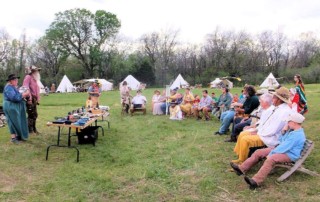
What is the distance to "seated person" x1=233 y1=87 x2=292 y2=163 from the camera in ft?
15.8

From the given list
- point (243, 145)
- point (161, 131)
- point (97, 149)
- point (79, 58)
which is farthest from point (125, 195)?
point (79, 58)

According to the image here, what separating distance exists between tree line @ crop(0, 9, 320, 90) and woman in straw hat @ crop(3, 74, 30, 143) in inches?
1541

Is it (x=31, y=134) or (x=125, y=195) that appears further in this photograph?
(x=31, y=134)

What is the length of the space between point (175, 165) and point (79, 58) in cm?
4459

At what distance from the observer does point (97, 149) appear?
21.9 feet

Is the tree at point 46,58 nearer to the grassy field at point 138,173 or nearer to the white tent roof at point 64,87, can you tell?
the white tent roof at point 64,87

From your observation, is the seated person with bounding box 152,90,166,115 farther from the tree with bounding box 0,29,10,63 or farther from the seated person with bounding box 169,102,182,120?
the tree with bounding box 0,29,10,63

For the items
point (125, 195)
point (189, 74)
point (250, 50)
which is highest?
point (250, 50)

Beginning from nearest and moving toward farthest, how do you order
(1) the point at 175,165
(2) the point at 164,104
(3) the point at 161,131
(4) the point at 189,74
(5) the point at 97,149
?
1. (1) the point at 175,165
2. (5) the point at 97,149
3. (3) the point at 161,131
4. (2) the point at 164,104
5. (4) the point at 189,74

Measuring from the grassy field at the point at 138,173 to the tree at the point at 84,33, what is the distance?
133 ft

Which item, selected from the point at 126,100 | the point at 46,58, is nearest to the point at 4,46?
the point at 46,58

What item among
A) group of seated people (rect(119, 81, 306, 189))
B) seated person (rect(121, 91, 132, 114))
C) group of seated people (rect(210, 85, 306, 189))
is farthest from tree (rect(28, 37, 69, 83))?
group of seated people (rect(210, 85, 306, 189))

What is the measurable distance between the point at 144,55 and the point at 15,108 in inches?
1837

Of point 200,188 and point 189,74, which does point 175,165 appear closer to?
point 200,188
